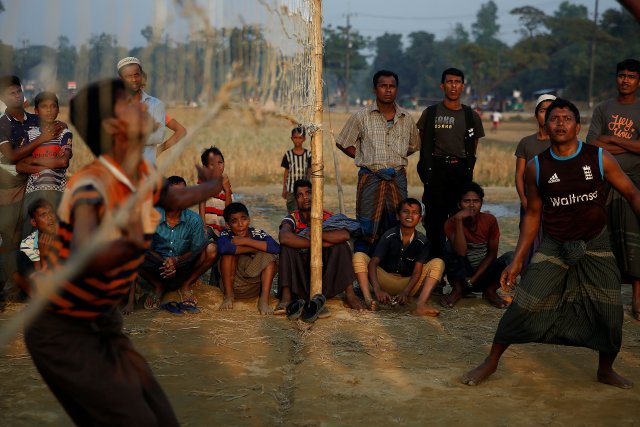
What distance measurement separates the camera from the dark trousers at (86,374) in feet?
9.15

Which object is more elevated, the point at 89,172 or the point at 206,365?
the point at 89,172

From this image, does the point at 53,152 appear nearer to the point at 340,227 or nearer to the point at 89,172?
the point at 340,227

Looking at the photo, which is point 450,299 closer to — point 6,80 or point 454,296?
point 454,296

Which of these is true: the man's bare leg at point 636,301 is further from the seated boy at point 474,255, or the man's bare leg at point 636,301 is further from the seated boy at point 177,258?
the seated boy at point 177,258

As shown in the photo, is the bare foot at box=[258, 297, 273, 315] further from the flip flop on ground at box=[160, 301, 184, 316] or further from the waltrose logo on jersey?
the waltrose logo on jersey

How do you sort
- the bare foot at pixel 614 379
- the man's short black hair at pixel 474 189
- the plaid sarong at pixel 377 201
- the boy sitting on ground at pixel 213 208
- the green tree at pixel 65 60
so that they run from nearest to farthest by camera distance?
the green tree at pixel 65 60, the bare foot at pixel 614 379, the man's short black hair at pixel 474 189, the plaid sarong at pixel 377 201, the boy sitting on ground at pixel 213 208

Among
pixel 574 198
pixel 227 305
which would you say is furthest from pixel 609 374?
pixel 227 305

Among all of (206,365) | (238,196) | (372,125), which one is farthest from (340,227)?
(238,196)

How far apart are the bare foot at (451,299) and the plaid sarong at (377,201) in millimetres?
756

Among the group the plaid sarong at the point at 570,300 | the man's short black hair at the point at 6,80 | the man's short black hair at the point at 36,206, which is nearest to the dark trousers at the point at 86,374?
the man's short black hair at the point at 6,80

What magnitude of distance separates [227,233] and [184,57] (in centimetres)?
378

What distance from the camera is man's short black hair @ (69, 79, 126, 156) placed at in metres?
2.77

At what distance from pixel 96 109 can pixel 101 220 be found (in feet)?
1.31

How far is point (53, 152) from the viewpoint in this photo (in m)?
6.49
